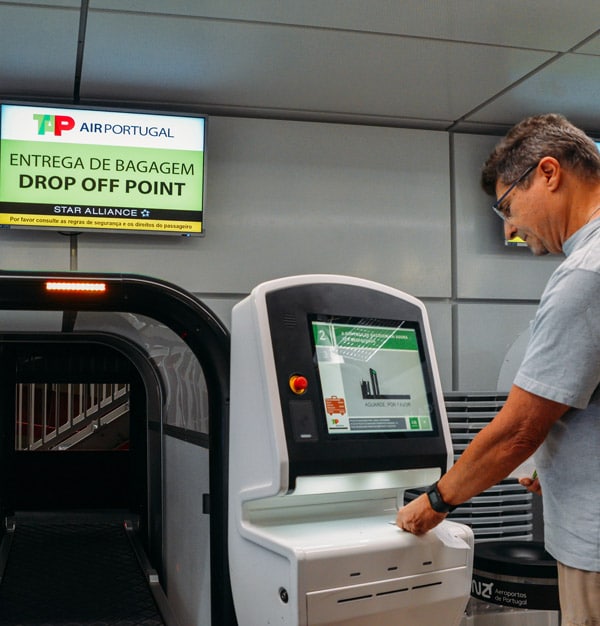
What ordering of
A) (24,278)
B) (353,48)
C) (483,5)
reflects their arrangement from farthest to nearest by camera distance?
(353,48)
(483,5)
(24,278)

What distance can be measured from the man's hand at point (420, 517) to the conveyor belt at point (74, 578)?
213 cm

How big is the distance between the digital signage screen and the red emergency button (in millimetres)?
2288

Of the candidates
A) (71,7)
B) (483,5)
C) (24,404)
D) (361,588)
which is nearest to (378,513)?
(361,588)

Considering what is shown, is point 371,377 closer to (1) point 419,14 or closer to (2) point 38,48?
(1) point 419,14

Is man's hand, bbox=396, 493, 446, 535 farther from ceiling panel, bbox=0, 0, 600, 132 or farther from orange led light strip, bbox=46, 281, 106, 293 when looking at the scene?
ceiling panel, bbox=0, 0, 600, 132

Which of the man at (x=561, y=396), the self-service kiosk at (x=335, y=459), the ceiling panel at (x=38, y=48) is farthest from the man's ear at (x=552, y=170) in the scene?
the ceiling panel at (x=38, y=48)

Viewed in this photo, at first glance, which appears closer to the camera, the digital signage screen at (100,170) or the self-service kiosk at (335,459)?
the self-service kiosk at (335,459)

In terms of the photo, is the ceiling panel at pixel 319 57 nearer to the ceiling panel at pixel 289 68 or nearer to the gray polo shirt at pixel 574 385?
the ceiling panel at pixel 289 68

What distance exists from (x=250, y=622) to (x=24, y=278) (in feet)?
2.96

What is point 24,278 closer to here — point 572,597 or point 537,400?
point 537,400

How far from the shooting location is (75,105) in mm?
3648

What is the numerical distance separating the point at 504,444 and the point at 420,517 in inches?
9.4

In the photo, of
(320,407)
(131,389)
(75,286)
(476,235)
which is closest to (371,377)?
(320,407)

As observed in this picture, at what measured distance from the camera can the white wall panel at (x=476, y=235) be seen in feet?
13.7
